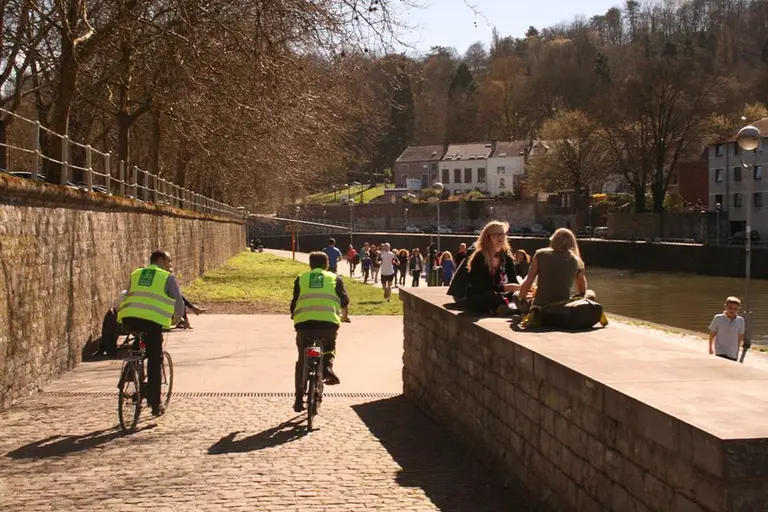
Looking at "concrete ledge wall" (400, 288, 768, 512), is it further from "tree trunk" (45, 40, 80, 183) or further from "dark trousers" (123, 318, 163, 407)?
"tree trunk" (45, 40, 80, 183)

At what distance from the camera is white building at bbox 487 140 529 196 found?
366 ft

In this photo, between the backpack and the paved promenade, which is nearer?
the paved promenade

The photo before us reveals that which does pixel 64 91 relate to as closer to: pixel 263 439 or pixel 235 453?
pixel 263 439

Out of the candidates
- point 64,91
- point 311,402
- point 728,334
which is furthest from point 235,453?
point 64,91

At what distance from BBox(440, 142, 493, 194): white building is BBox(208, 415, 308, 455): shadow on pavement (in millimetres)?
109570

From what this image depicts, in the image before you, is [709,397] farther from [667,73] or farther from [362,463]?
[667,73]

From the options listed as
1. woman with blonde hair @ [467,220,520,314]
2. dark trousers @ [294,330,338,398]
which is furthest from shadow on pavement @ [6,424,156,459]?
woman with blonde hair @ [467,220,520,314]

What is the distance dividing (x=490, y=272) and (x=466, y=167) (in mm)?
113521

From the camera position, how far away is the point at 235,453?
7629 mm

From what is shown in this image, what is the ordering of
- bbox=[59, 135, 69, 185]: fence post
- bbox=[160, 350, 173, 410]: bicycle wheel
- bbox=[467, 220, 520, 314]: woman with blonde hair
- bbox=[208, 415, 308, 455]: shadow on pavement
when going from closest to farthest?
1. bbox=[208, 415, 308, 455]: shadow on pavement
2. bbox=[467, 220, 520, 314]: woman with blonde hair
3. bbox=[160, 350, 173, 410]: bicycle wheel
4. bbox=[59, 135, 69, 185]: fence post

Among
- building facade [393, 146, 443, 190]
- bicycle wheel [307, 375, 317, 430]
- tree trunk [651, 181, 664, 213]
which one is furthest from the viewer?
building facade [393, 146, 443, 190]

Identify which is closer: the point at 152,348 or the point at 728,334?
the point at 152,348

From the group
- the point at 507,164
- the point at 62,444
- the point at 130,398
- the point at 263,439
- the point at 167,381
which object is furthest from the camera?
the point at 507,164

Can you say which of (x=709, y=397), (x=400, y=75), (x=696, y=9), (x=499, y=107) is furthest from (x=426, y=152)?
(x=709, y=397)
